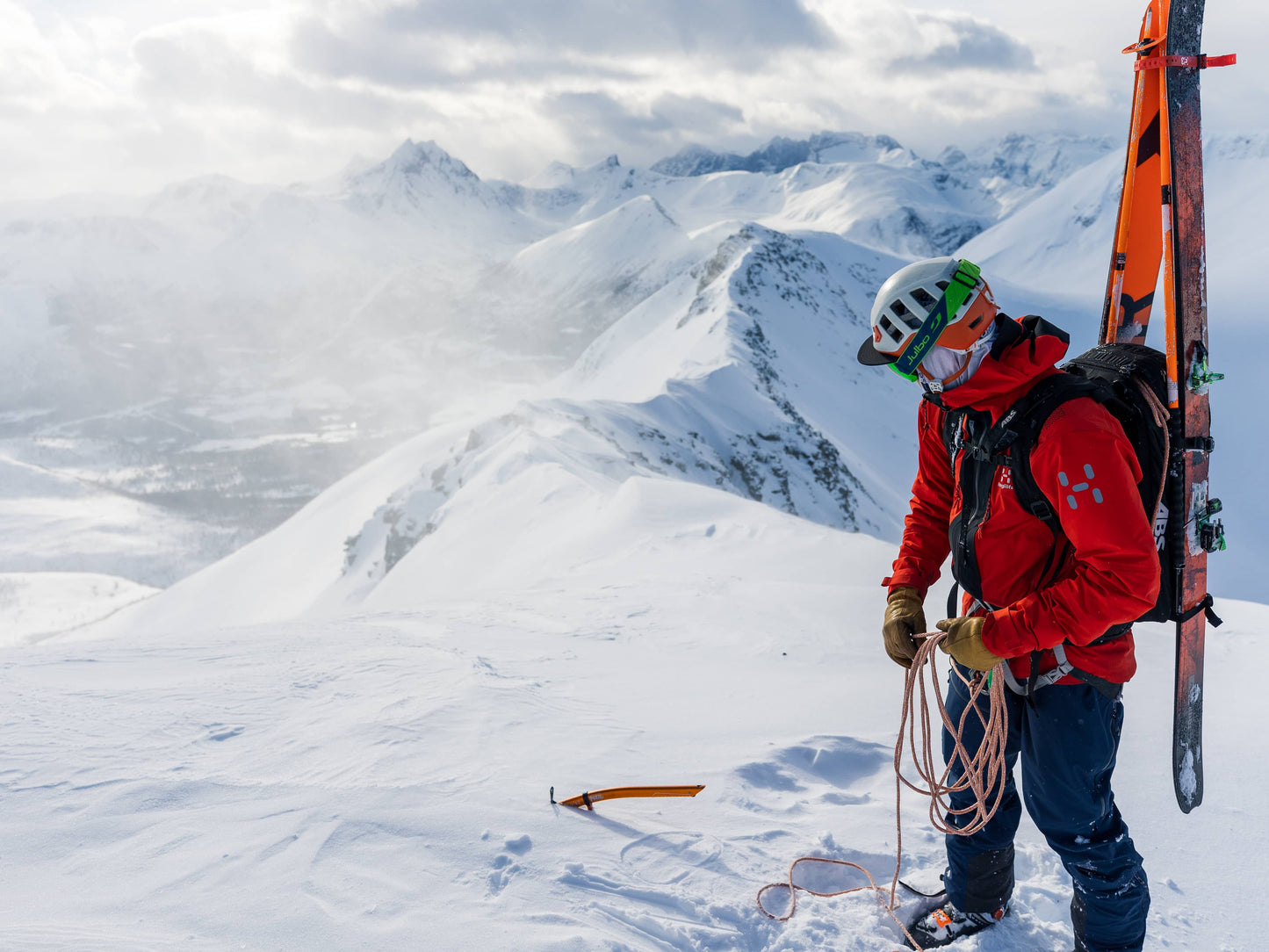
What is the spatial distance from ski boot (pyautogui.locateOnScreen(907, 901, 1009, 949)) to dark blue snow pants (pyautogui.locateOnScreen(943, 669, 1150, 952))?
15.3 inches

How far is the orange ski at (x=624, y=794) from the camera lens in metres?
4.04

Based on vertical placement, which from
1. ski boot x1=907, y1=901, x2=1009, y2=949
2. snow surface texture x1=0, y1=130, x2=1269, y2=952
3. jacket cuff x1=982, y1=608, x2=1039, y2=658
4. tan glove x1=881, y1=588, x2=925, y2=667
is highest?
jacket cuff x1=982, y1=608, x2=1039, y2=658

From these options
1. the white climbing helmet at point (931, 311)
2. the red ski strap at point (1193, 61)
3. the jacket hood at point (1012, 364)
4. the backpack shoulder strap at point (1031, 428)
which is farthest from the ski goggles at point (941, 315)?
the red ski strap at point (1193, 61)

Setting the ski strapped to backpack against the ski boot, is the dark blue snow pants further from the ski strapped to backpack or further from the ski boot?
the ski boot

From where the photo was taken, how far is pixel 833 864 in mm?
3844

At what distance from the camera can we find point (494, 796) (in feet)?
13.3

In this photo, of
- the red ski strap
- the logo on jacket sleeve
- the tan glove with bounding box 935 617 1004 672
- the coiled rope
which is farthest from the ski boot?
the red ski strap

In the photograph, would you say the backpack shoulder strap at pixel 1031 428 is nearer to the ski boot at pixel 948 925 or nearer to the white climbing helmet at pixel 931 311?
the white climbing helmet at pixel 931 311

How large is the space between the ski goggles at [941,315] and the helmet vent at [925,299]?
0.06 feet

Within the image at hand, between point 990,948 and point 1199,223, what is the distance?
3.48 meters

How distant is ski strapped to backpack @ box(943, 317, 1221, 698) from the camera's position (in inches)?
106

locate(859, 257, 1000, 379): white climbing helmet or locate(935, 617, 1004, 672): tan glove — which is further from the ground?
locate(859, 257, 1000, 379): white climbing helmet

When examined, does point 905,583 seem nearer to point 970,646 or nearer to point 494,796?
point 970,646

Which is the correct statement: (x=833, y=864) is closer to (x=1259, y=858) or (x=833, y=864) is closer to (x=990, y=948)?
(x=990, y=948)
